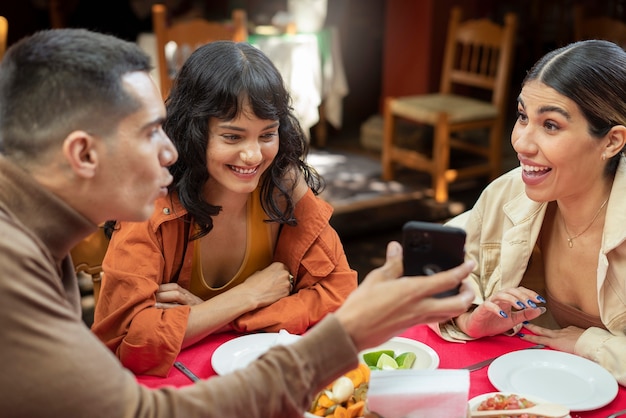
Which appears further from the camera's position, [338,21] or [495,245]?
[338,21]

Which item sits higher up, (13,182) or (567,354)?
(13,182)

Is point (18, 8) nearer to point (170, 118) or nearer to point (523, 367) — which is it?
point (170, 118)

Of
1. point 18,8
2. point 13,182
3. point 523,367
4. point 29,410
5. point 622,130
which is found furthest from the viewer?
point 18,8

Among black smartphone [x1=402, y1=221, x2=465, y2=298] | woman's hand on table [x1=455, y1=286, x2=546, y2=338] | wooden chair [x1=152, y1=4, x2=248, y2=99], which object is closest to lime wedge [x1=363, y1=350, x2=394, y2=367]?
woman's hand on table [x1=455, y1=286, x2=546, y2=338]

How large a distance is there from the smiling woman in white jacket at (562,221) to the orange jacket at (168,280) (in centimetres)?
32

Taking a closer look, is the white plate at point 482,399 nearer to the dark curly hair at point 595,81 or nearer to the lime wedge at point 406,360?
the lime wedge at point 406,360

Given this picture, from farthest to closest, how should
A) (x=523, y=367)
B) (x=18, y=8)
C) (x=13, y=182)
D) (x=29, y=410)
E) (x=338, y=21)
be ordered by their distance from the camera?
(x=18, y=8) → (x=338, y=21) → (x=523, y=367) → (x=13, y=182) → (x=29, y=410)

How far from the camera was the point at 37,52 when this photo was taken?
1.10 m

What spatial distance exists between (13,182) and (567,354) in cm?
115

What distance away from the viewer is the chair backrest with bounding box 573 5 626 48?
552 cm

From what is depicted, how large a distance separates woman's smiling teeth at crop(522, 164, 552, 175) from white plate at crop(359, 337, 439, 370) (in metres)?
0.52

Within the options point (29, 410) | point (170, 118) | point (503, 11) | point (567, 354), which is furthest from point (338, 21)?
point (29, 410)

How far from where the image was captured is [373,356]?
1528mm

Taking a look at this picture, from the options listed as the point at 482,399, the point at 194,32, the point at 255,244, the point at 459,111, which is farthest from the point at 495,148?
the point at 482,399
